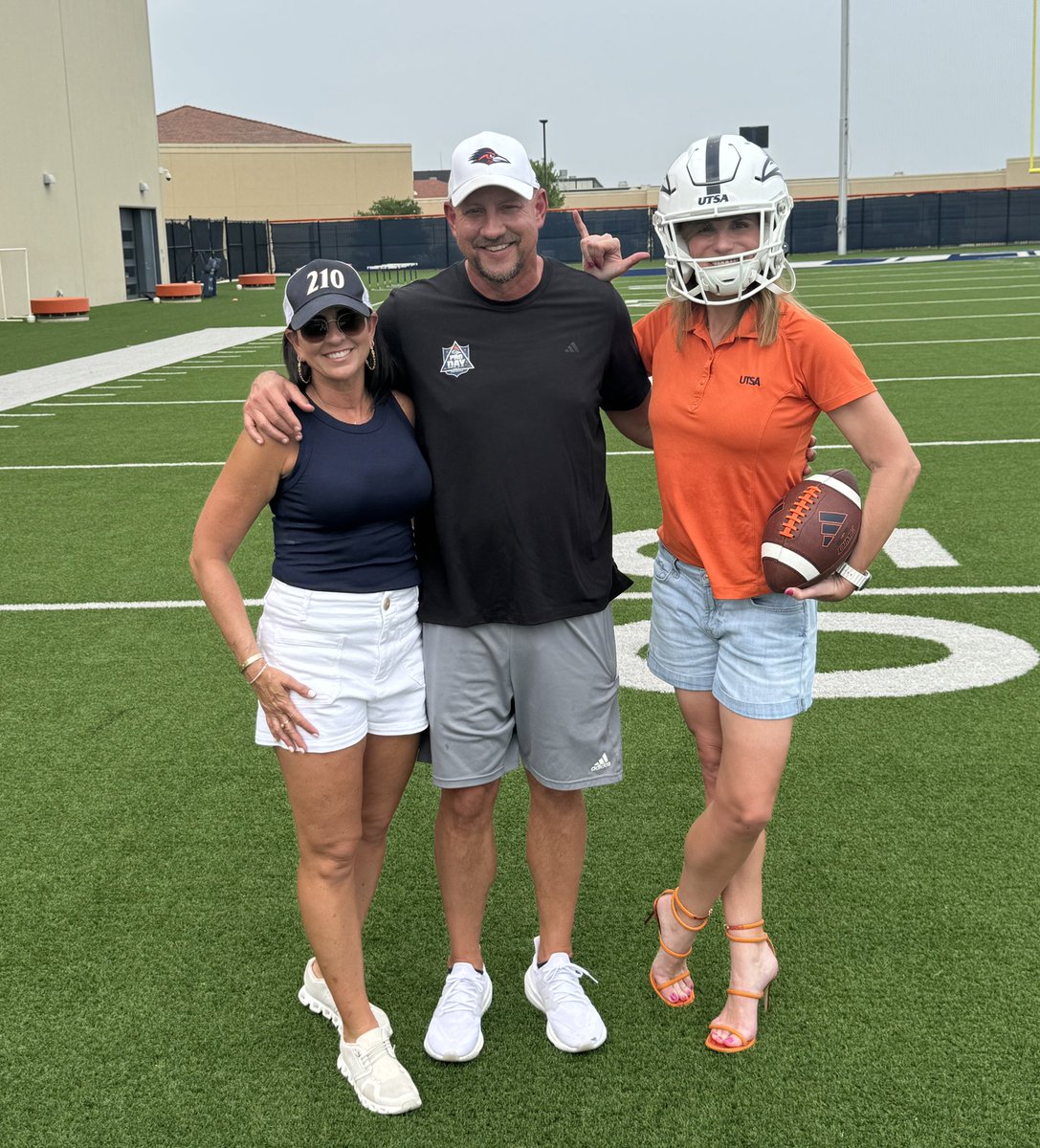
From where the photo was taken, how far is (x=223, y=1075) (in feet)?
9.54

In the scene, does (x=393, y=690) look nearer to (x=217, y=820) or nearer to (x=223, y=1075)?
(x=223, y=1075)

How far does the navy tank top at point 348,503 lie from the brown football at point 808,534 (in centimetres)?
77

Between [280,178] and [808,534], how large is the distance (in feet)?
224

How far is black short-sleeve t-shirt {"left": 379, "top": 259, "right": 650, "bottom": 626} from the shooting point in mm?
2904

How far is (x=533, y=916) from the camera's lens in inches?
141

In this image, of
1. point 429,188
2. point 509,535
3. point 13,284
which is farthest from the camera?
point 429,188

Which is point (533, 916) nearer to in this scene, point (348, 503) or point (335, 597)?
point (335, 597)

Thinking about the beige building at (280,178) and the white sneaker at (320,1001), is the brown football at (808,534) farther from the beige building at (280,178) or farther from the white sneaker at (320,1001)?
the beige building at (280,178)

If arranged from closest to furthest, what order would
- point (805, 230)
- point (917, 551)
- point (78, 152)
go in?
point (917, 551) < point (78, 152) < point (805, 230)

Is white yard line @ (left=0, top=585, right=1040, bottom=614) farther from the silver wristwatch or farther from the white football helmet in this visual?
the white football helmet

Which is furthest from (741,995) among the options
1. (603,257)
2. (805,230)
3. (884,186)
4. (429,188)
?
(429,188)

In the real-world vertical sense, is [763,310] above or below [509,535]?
above

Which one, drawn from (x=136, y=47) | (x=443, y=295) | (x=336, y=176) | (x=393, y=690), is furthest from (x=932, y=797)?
(x=336, y=176)

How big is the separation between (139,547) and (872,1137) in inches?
229
